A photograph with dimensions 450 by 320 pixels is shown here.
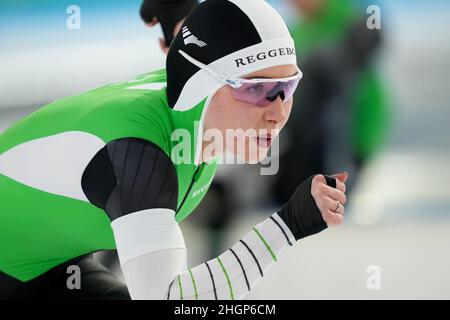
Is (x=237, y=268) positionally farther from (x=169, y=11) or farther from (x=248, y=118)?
(x=169, y=11)

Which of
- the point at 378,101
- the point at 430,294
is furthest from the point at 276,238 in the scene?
the point at 378,101

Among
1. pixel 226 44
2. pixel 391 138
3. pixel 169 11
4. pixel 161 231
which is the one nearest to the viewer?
pixel 161 231

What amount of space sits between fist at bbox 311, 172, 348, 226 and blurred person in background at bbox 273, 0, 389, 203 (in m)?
2.06

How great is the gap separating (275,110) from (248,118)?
0.23 feet

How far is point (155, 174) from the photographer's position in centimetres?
171

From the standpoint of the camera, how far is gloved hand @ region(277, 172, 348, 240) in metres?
1.76

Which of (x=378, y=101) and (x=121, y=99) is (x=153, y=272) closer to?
(x=121, y=99)

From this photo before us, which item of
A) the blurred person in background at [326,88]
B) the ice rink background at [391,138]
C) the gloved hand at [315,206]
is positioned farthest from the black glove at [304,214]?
the blurred person in background at [326,88]

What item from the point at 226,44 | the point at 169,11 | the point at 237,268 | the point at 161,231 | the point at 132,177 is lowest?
the point at 237,268

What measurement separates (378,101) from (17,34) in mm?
2201

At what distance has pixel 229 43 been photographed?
192 cm

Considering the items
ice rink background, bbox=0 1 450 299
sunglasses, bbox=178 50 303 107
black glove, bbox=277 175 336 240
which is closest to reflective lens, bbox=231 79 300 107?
sunglasses, bbox=178 50 303 107

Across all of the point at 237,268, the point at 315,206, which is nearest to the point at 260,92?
the point at 315,206

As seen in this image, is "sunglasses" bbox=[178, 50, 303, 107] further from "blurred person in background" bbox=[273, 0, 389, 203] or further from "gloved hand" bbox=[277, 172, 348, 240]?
"blurred person in background" bbox=[273, 0, 389, 203]
